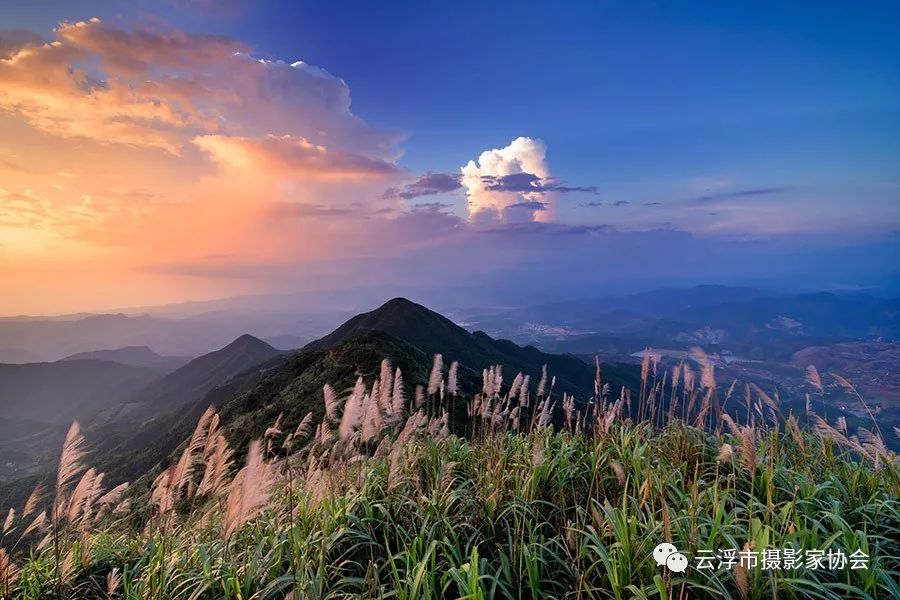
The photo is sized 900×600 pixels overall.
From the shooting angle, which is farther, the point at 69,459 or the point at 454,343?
the point at 454,343

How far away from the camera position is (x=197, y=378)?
135m

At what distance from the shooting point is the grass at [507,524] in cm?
381

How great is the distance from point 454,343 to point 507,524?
7954 centimetres

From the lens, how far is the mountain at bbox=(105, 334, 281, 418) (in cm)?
12281

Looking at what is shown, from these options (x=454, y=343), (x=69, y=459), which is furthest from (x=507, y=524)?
(x=454, y=343)

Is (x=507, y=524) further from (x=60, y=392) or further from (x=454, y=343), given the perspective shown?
(x=60, y=392)

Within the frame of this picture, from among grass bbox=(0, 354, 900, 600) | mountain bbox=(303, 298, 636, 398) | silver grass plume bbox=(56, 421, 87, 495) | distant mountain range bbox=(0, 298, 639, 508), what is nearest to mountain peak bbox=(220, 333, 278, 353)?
distant mountain range bbox=(0, 298, 639, 508)

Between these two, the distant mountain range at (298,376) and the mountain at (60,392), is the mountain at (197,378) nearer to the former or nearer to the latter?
the distant mountain range at (298,376)

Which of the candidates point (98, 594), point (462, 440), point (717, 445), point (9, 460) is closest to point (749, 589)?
point (717, 445)

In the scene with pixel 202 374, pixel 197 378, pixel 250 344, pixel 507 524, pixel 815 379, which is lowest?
pixel 197 378

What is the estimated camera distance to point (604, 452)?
630 cm

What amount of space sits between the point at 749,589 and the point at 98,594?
7262 millimetres

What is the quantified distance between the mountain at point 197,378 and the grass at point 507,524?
12074cm

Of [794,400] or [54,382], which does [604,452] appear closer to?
[794,400]
